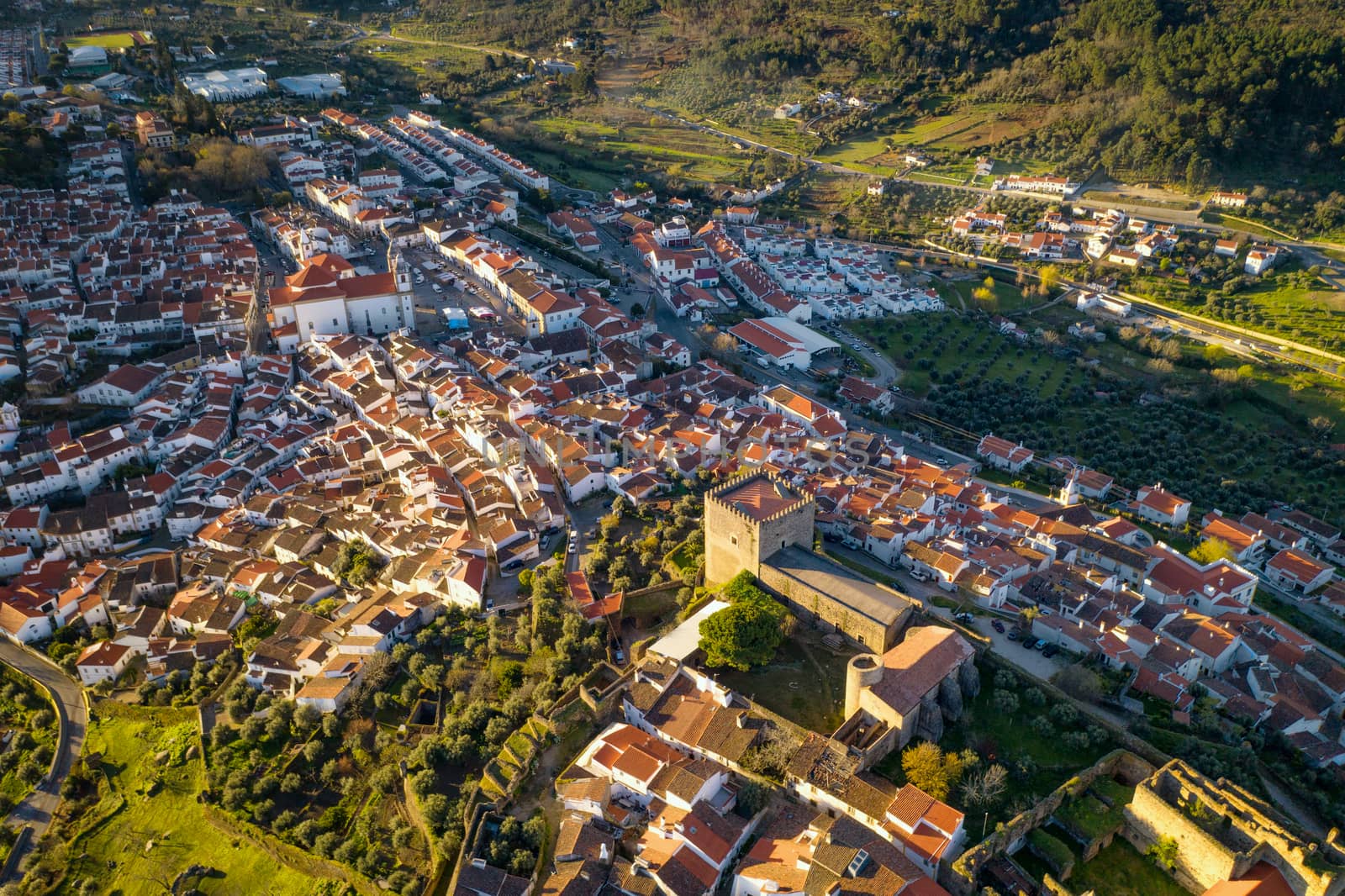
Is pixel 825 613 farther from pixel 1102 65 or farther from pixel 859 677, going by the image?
pixel 1102 65

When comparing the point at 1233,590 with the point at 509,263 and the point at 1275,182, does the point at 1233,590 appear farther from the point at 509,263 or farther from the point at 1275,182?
the point at 1275,182

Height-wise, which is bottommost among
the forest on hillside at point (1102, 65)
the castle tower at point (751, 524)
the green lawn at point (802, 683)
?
the green lawn at point (802, 683)

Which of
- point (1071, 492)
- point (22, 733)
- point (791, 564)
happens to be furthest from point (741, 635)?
point (22, 733)

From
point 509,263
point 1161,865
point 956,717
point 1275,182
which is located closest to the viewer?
point 1161,865

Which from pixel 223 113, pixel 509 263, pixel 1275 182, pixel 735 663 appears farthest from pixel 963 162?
pixel 735 663

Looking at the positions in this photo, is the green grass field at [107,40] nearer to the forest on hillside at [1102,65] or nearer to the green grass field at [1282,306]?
the forest on hillside at [1102,65]

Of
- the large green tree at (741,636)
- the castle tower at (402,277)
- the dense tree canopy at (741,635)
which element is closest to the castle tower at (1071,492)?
the dense tree canopy at (741,635)

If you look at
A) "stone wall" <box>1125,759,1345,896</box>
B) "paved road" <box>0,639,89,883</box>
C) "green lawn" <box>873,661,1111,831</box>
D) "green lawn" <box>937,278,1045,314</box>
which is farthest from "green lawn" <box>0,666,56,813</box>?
"green lawn" <box>937,278,1045,314</box>
